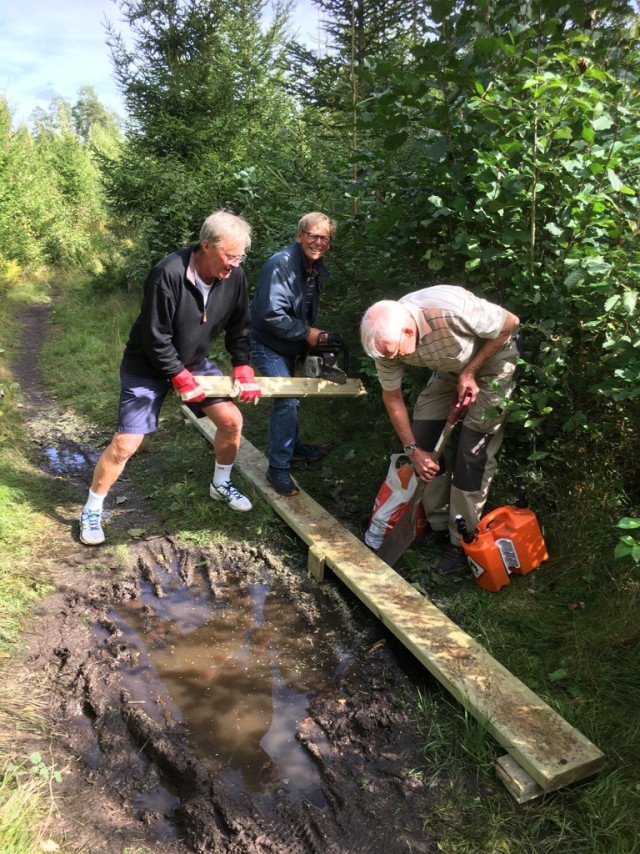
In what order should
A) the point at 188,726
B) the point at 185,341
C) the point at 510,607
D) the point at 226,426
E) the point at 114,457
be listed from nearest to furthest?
1. the point at 188,726
2. the point at 510,607
3. the point at 185,341
4. the point at 114,457
5. the point at 226,426

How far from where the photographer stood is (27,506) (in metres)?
4.32

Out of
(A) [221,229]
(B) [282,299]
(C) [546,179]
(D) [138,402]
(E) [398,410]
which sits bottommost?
(D) [138,402]

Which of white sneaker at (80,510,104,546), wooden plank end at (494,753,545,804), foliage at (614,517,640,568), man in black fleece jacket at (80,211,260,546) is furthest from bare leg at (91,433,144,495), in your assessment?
foliage at (614,517,640,568)

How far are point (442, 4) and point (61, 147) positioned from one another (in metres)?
28.2

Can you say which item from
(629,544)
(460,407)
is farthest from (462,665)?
(460,407)

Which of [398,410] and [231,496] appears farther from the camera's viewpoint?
[231,496]

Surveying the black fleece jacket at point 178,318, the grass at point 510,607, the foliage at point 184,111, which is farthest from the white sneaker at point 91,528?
the foliage at point 184,111

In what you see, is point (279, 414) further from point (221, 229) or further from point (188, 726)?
point (188, 726)

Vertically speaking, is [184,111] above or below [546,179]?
above

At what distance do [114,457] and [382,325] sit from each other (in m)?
2.09

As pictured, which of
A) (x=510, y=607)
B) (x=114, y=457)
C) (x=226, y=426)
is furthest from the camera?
(x=226, y=426)

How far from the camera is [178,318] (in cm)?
358

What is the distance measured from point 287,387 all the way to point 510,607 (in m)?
2.14

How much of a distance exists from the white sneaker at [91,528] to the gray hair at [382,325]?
2373 mm
